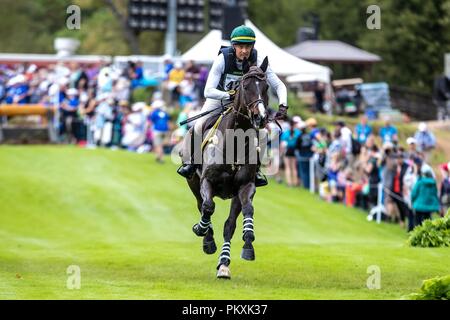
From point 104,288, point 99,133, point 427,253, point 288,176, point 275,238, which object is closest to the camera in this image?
point 104,288

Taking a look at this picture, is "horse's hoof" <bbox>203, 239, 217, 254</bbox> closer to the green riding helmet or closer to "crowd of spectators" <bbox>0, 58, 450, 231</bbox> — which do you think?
the green riding helmet

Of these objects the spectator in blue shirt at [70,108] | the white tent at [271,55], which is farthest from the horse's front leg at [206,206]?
the spectator in blue shirt at [70,108]

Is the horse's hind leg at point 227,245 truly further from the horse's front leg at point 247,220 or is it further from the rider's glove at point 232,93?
the rider's glove at point 232,93

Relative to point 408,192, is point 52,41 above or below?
above

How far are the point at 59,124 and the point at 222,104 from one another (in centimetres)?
2415

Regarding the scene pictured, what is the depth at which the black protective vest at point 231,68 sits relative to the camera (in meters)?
16.6

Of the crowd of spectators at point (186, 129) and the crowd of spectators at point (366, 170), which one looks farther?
the crowd of spectators at point (186, 129)

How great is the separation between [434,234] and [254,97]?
5.95m

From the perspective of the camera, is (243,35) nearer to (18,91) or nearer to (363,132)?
(363,132)
